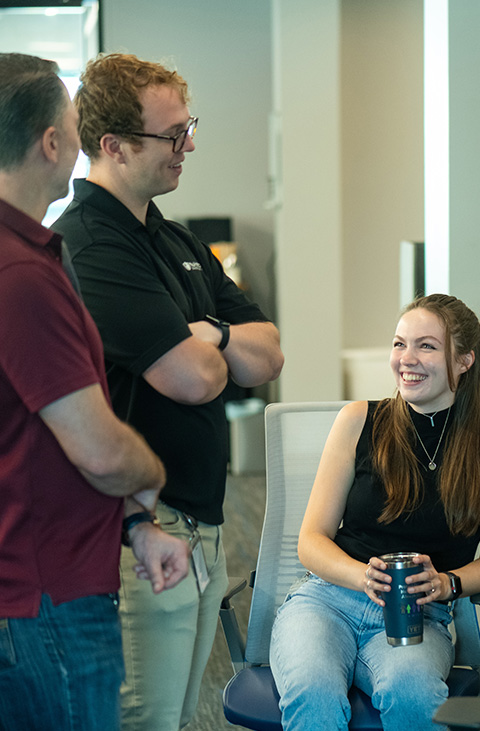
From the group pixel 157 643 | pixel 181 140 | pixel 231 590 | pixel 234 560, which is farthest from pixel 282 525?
pixel 234 560

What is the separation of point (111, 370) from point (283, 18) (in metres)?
5.13

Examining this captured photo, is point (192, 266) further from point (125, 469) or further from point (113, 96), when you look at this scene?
point (125, 469)

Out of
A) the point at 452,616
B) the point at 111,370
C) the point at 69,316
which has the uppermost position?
the point at 69,316

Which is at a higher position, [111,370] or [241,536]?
[111,370]

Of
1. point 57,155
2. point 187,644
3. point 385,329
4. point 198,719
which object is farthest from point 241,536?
point 57,155

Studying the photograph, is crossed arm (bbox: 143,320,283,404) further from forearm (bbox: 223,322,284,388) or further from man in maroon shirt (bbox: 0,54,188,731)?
man in maroon shirt (bbox: 0,54,188,731)

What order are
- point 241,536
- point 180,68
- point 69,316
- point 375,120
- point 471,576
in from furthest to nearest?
point 180,68, point 375,120, point 241,536, point 471,576, point 69,316

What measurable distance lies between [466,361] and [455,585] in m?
0.54

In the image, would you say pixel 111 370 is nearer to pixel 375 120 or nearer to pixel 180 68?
pixel 375 120

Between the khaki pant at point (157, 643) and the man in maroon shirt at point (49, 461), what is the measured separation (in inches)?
13.4

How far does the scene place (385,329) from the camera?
707 centimetres

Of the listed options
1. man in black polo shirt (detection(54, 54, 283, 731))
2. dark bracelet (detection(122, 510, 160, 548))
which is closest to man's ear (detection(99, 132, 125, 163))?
man in black polo shirt (detection(54, 54, 283, 731))

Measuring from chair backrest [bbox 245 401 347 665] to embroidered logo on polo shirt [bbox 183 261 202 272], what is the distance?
52cm

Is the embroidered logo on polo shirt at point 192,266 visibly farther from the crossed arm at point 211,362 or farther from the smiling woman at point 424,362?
the smiling woman at point 424,362
